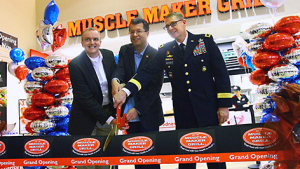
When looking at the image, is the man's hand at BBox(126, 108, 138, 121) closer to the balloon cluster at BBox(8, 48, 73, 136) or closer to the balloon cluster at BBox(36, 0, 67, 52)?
the balloon cluster at BBox(8, 48, 73, 136)

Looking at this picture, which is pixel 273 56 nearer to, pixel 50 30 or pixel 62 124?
pixel 62 124

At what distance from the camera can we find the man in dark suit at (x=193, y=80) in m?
1.66

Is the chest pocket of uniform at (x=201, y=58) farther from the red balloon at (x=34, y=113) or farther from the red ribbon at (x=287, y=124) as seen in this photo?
the red balloon at (x=34, y=113)

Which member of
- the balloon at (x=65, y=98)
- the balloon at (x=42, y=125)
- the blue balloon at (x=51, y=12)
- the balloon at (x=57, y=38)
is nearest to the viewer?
the balloon at (x=42, y=125)

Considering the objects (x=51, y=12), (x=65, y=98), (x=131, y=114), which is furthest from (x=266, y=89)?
(x=51, y=12)

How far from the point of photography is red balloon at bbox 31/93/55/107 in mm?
2638

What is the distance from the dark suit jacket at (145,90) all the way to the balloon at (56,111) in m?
1.02

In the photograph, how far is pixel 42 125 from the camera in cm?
258

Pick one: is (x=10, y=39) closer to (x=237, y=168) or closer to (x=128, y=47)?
(x=128, y=47)

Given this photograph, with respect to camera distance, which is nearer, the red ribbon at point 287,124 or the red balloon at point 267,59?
the red ribbon at point 287,124

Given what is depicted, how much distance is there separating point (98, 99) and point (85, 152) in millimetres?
639

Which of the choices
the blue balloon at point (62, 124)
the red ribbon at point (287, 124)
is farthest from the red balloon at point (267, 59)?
the blue balloon at point (62, 124)

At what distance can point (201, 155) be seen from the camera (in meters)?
1.24

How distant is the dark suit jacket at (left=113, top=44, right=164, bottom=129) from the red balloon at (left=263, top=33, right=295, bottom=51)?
112 centimetres
